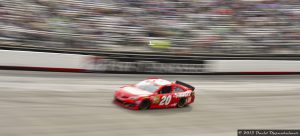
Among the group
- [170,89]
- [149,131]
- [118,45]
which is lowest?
[149,131]

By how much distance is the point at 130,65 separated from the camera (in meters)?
21.1

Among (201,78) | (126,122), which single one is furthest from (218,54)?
(126,122)

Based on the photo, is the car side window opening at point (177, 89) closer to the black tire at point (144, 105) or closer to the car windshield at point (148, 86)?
the car windshield at point (148, 86)

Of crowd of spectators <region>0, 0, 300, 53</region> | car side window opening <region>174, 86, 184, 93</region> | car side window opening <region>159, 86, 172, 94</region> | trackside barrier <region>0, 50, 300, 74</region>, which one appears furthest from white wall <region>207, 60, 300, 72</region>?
car side window opening <region>159, 86, 172, 94</region>

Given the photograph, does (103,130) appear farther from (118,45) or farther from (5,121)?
(118,45)

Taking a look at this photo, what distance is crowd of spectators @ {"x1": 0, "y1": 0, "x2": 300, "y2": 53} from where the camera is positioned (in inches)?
872

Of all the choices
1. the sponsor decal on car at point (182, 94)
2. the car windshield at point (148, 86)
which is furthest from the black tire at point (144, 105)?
the sponsor decal on car at point (182, 94)

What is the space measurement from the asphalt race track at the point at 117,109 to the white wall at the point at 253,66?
4.50 ft

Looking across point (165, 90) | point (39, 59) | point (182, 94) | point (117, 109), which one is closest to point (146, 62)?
point (39, 59)

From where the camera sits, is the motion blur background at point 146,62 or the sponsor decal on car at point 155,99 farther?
the sponsor decal on car at point 155,99

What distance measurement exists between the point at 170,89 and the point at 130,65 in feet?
19.9

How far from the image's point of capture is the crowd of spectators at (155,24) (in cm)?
2216

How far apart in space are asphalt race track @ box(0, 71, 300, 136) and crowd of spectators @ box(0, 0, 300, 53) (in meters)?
3.00

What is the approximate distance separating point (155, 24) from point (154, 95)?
11390 mm
